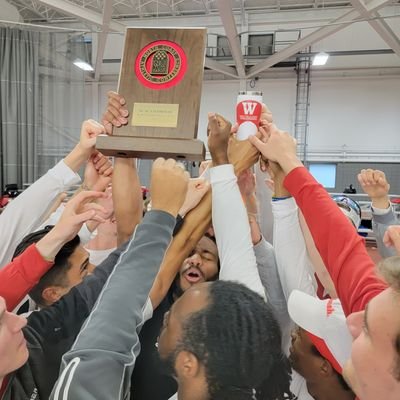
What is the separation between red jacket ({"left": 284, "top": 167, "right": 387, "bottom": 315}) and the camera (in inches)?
37.8

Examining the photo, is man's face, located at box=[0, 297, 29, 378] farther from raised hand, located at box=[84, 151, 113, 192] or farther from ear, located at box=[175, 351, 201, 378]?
raised hand, located at box=[84, 151, 113, 192]

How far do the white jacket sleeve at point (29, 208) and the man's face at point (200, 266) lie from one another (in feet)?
1.87

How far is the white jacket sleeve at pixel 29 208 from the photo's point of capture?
1.51m

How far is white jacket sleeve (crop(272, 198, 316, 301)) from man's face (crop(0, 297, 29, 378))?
2.52 ft

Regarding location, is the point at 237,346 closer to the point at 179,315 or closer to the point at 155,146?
the point at 179,315

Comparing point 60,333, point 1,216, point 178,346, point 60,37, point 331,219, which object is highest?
point 60,37

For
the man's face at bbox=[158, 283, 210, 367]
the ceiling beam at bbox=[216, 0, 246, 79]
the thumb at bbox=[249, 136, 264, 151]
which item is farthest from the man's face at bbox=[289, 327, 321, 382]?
the ceiling beam at bbox=[216, 0, 246, 79]

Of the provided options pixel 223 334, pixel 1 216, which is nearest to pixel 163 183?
pixel 223 334

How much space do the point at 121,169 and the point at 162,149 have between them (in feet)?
1.02

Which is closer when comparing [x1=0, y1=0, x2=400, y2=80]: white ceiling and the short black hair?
the short black hair

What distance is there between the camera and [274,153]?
1.26 meters

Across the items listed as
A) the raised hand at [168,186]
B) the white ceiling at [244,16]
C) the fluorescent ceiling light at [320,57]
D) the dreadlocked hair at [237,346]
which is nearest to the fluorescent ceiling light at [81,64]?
the white ceiling at [244,16]

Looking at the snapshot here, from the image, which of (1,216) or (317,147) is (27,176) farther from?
(1,216)

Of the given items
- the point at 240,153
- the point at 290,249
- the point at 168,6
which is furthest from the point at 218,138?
the point at 168,6
